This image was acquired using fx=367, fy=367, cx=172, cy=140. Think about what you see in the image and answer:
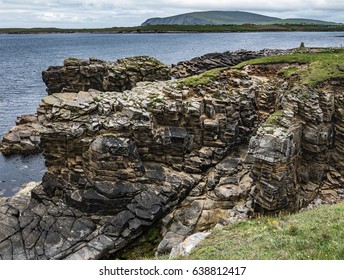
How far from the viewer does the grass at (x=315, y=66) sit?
121 ft

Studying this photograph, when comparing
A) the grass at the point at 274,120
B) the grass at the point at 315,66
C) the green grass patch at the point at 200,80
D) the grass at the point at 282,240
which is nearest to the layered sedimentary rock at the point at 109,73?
the grass at the point at 315,66

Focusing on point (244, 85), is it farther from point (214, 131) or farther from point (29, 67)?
point (29, 67)

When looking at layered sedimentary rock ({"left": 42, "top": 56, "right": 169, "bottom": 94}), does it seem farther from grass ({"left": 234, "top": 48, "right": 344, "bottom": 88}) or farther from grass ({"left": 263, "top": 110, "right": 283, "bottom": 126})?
grass ({"left": 263, "top": 110, "right": 283, "bottom": 126})

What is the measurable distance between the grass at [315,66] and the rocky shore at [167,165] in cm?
103

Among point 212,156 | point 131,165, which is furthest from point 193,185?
point 131,165

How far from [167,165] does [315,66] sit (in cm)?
1969

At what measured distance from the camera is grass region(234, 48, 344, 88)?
121 feet

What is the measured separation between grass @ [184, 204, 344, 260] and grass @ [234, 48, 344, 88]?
17748 mm

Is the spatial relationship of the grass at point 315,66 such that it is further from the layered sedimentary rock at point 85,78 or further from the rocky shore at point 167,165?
the layered sedimentary rock at point 85,78

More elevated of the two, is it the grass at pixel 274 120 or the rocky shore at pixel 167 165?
the grass at pixel 274 120

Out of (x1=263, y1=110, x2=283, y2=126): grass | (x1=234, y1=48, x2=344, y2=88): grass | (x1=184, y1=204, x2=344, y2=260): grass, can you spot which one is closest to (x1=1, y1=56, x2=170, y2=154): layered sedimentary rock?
(x1=234, y1=48, x2=344, y2=88): grass

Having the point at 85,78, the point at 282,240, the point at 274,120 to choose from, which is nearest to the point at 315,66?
the point at 274,120

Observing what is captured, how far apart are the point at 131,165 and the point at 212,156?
335 inches

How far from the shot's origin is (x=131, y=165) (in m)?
34.9
